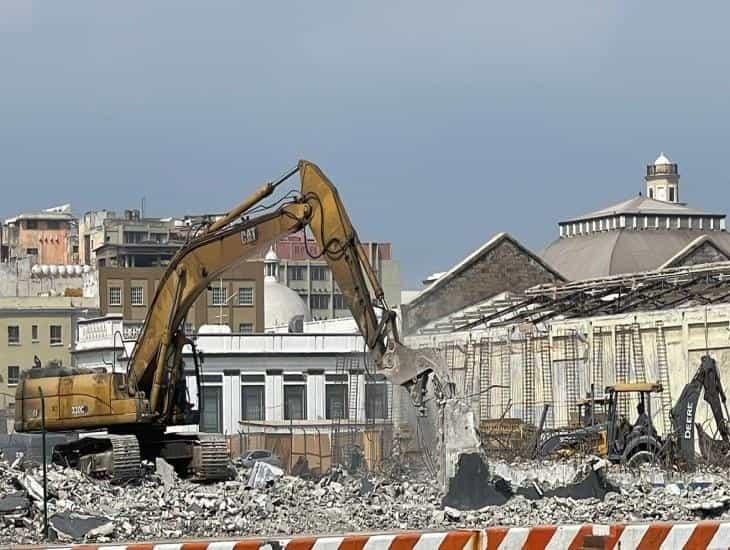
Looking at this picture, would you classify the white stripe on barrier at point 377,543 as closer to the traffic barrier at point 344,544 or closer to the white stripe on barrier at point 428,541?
the traffic barrier at point 344,544

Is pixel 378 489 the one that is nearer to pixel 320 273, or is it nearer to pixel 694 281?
pixel 694 281

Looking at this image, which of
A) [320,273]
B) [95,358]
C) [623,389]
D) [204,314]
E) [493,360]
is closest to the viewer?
[623,389]

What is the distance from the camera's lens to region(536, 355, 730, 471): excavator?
38.2m

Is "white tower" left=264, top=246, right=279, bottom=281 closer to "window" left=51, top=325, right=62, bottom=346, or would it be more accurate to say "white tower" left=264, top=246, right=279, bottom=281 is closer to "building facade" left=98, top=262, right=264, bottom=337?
"building facade" left=98, top=262, right=264, bottom=337

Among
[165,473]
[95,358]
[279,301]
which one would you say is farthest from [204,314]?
[165,473]

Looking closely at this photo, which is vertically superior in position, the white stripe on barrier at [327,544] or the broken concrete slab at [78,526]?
the white stripe on barrier at [327,544]

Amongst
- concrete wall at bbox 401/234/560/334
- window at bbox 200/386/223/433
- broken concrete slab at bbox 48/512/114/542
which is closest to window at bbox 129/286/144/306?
window at bbox 200/386/223/433

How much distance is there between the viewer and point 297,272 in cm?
13412

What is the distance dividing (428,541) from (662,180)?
130401 millimetres

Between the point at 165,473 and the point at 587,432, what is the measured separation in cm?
1446

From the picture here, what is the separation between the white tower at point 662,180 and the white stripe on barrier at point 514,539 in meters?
127

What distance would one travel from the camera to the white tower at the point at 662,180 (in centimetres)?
14184

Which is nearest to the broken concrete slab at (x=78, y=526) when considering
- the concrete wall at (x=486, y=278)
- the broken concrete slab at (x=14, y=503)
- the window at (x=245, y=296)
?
the broken concrete slab at (x=14, y=503)

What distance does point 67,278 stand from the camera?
112125mm
